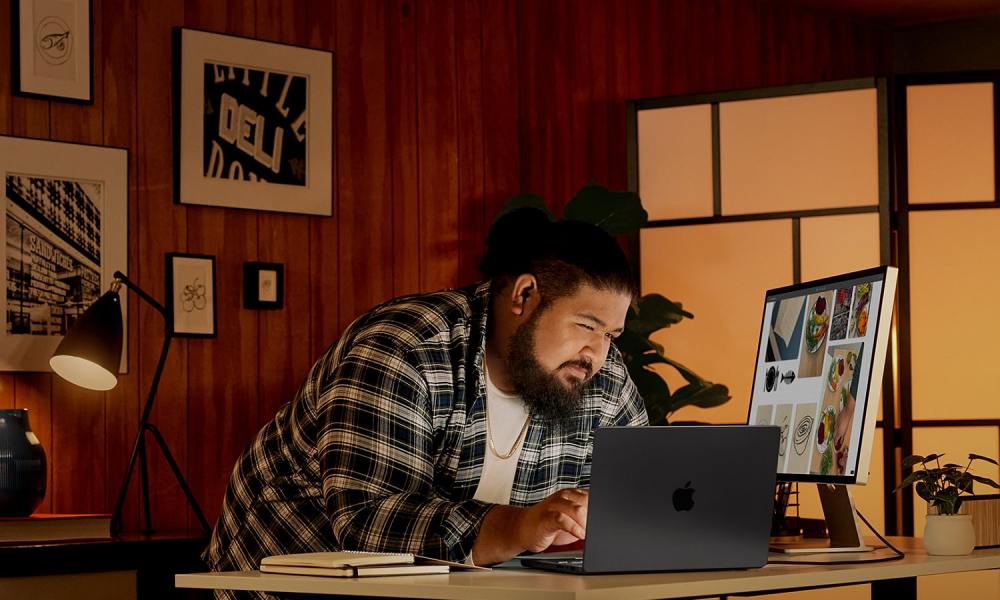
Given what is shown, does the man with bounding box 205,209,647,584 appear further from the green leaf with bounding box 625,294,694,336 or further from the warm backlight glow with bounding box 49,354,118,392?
the green leaf with bounding box 625,294,694,336

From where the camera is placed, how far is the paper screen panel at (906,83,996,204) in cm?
466

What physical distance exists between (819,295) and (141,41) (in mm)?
2179

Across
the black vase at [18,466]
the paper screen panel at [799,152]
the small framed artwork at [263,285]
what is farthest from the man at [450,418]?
the paper screen panel at [799,152]

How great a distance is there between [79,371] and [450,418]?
1.45 m

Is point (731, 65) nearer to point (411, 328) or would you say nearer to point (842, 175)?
point (842, 175)

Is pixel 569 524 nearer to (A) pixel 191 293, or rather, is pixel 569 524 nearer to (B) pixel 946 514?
(B) pixel 946 514

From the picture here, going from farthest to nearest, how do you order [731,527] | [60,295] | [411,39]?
1. [411,39]
2. [60,295]
3. [731,527]

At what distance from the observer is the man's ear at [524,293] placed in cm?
236

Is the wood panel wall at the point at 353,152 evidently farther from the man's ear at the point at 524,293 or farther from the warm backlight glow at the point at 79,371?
the man's ear at the point at 524,293

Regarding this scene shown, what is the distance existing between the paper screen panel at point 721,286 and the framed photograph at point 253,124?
4.23 feet

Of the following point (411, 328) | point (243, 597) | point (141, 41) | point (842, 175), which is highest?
point (141, 41)

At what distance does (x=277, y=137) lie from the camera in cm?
405

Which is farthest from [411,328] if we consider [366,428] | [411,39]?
[411,39]

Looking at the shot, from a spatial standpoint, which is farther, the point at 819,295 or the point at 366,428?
the point at 819,295
